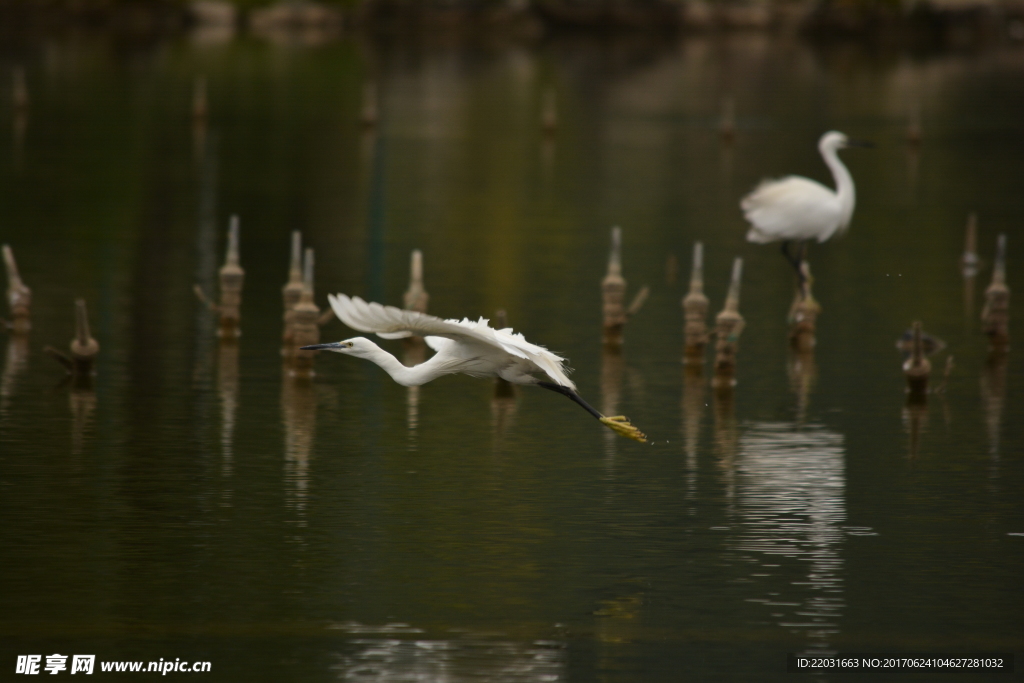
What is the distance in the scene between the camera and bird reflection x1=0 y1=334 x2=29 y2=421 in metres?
27.4

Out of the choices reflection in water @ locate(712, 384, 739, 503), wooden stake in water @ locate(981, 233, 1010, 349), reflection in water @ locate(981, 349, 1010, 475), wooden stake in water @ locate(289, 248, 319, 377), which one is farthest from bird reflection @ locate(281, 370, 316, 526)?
wooden stake in water @ locate(981, 233, 1010, 349)

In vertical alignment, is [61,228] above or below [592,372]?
above

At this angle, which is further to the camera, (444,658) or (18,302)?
(18,302)

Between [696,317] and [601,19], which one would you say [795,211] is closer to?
[696,317]

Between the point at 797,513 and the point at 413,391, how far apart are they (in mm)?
9146

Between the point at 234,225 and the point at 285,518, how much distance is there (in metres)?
9.24

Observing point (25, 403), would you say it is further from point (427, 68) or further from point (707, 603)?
point (427, 68)

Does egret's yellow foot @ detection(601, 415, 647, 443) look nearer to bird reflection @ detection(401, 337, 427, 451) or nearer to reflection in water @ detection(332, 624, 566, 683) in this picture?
bird reflection @ detection(401, 337, 427, 451)

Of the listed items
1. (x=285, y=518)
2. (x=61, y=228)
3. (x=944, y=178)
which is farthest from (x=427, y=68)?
(x=285, y=518)

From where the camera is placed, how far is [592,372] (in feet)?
98.4

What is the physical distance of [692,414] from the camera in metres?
27.1

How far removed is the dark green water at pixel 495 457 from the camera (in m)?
17.6

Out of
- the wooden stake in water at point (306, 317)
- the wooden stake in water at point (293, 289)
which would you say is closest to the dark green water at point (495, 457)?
the wooden stake in water at point (306, 317)

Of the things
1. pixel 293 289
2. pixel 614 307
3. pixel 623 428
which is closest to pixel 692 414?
pixel 614 307
